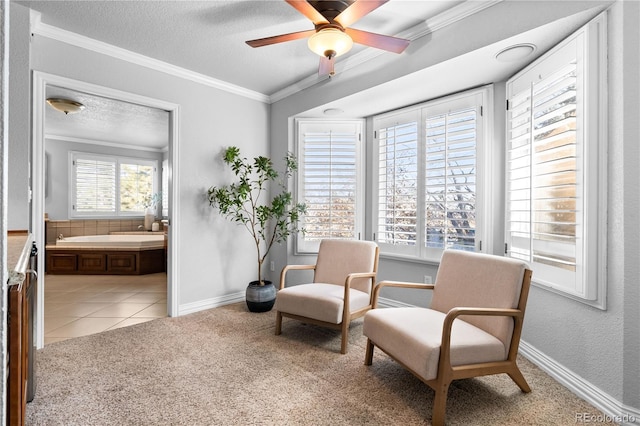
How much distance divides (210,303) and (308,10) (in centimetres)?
313

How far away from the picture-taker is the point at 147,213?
7.29m

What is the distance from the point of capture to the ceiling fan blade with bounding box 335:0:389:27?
184cm

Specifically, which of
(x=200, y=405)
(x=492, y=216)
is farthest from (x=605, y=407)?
(x=200, y=405)

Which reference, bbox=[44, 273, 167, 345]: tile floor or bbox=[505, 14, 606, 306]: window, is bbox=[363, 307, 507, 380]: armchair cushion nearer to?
bbox=[505, 14, 606, 306]: window

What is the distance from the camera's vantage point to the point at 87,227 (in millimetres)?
6559

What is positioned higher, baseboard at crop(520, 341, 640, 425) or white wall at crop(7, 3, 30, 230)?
white wall at crop(7, 3, 30, 230)

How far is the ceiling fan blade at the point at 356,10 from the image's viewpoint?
184cm

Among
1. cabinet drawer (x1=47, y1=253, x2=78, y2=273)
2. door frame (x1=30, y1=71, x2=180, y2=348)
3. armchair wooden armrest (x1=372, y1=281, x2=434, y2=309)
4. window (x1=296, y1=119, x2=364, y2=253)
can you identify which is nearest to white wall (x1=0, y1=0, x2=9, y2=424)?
armchair wooden armrest (x1=372, y1=281, x2=434, y2=309)

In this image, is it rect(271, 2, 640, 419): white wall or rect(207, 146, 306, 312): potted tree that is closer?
rect(271, 2, 640, 419): white wall

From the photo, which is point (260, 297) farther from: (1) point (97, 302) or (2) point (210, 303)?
(1) point (97, 302)

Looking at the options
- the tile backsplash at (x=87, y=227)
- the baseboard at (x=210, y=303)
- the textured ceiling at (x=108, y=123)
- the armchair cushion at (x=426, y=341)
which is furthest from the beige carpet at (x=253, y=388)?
the tile backsplash at (x=87, y=227)

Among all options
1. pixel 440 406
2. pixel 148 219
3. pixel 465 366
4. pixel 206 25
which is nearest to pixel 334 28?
pixel 206 25

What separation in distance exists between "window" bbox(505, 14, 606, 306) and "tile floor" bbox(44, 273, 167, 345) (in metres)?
3.59

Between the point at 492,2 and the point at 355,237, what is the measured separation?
2.57 m
